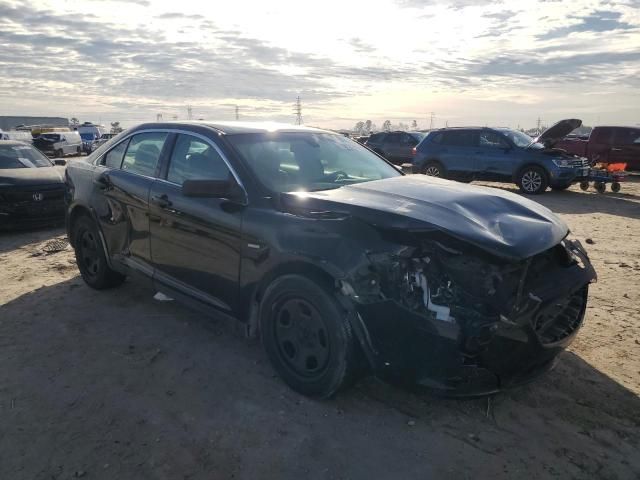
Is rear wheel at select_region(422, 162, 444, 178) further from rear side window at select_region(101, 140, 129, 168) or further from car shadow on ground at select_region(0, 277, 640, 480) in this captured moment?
car shadow on ground at select_region(0, 277, 640, 480)

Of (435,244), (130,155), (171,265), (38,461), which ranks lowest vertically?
(38,461)

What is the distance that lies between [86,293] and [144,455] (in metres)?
2.93

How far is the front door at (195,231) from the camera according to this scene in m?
3.48

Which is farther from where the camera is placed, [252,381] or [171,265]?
[171,265]

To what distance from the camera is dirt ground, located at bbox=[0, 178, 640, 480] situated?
257cm

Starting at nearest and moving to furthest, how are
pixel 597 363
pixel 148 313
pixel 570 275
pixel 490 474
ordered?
pixel 490 474 → pixel 570 275 → pixel 597 363 → pixel 148 313

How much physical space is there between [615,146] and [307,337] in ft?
54.7

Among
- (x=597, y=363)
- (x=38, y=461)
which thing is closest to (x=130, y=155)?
(x=38, y=461)

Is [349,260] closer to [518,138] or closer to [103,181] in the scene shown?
[103,181]

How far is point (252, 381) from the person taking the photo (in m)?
3.39

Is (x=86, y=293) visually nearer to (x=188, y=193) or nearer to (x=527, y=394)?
(x=188, y=193)

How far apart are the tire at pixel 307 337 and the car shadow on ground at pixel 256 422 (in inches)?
6.4

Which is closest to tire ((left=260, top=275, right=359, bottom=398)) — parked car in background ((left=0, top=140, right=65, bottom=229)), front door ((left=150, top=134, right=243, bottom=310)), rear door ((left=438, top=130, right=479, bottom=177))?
front door ((left=150, top=134, right=243, bottom=310))

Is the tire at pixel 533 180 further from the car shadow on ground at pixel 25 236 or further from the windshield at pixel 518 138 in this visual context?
the car shadow on ground at pixel 25 236
